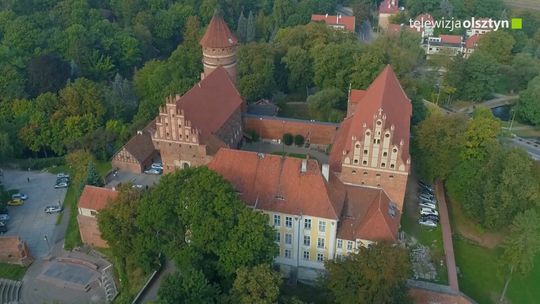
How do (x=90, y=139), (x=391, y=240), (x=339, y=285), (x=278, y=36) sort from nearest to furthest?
(x=339, y=285) → (x=391, y=240) → (x=90, y=139) → (x=278, y=36)

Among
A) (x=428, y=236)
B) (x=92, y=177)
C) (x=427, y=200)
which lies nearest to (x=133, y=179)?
(x=92, y=177)

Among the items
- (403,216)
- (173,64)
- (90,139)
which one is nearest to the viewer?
(403,216)

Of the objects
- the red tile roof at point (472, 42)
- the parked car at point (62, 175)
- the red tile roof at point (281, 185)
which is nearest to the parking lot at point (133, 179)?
the parked car at point (62, 175)

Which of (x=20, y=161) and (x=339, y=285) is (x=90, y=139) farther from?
(x=339, y=285)

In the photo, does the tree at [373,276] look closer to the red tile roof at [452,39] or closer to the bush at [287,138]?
the bush at [287,138]

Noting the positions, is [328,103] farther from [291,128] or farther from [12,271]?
[12,271]

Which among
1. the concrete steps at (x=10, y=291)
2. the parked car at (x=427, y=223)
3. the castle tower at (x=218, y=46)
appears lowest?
the concrete steps at (x=10, y=291)

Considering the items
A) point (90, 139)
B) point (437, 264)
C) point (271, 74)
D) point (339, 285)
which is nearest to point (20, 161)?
point (90, 139)
